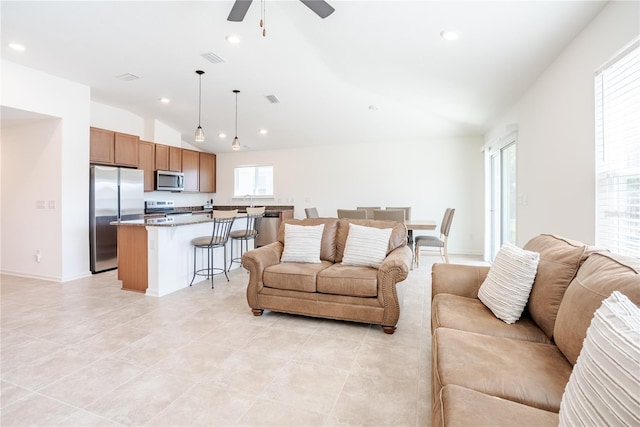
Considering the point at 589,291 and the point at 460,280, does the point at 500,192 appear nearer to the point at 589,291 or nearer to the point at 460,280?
the point at 460,280

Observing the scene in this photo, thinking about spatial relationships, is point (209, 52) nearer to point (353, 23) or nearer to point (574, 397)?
point (353, 23)

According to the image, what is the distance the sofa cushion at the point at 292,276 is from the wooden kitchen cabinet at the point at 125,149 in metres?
3.96

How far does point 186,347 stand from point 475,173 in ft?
19.2

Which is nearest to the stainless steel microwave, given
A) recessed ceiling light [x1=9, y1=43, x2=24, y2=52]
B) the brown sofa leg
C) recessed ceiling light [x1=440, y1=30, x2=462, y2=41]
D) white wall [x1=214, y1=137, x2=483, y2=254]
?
white wall [x1=214, y1=137, x2=483, y2=254]

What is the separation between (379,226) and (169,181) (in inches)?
195

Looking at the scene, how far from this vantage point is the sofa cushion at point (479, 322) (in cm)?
163

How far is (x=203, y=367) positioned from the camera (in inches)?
83.3

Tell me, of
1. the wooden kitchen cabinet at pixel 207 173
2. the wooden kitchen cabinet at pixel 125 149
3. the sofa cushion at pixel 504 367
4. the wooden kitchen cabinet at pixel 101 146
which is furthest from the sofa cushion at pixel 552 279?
the wooden kitchen cabinet at pixel 207 173

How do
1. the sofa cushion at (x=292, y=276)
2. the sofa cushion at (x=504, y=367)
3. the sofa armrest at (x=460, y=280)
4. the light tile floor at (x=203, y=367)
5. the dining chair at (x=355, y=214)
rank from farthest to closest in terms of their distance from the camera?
the dining chair at (x=355, y=214)
the sofa cushion at (x=292, y=276)
the sofa armrest at (x=460, y=280)
the light tile floor at (x=203, y=367)
the sofa cushion at (x=504, y=367)

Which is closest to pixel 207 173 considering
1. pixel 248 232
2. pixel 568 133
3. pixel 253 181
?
pixel 253 181

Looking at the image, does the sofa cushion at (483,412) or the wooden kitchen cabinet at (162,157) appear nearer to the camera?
the sofa cushion at (483,412)

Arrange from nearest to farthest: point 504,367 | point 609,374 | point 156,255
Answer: point 609,374, point 504,367, point 156,255

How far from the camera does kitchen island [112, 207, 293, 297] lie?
3.67m

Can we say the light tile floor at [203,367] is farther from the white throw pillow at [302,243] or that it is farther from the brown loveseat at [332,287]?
the white throw pillow at [302,243]
